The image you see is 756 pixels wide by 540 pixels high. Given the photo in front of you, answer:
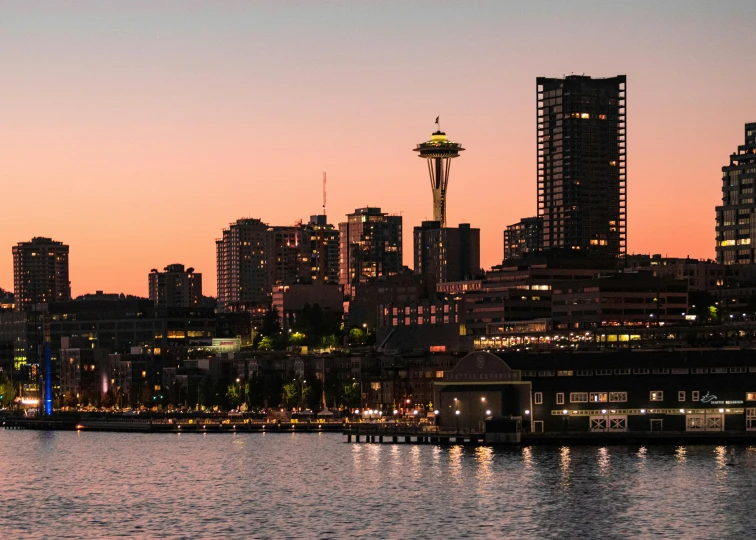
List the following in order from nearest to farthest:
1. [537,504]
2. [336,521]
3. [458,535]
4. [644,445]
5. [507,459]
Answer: [458,535] < [336,521] < [537,504] < [507,459] < [644,445]

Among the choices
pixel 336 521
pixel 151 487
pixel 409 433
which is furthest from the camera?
pixel 409 433

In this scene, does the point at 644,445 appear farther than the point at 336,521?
Yes

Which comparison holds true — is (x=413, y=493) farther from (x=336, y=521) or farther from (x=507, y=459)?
(x=507, y=459)

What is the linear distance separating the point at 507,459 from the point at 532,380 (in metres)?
18.4

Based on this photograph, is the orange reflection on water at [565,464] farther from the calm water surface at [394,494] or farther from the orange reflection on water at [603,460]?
the orange reflection on water at [603,460]

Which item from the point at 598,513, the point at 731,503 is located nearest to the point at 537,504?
the point at 598,513

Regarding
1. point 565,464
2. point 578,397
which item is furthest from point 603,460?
point 578,397

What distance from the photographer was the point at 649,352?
562ft

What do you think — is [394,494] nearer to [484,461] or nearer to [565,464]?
[565,464]

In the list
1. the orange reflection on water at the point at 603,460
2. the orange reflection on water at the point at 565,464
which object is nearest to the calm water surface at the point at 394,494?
the orange reflection on water at the point at 603,460

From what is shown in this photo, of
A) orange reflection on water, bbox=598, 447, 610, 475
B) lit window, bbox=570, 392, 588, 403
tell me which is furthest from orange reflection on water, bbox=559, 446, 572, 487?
lit window, bbox=570, 392, 588, 403

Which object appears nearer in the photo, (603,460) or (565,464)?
(565,464)

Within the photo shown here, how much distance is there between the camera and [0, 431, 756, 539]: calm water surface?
106 meters

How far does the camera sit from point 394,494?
406 feet
